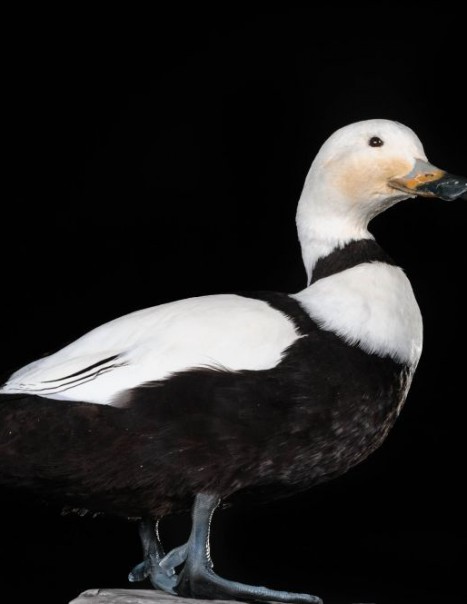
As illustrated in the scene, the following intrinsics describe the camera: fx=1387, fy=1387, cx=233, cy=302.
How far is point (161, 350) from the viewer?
2369 mm

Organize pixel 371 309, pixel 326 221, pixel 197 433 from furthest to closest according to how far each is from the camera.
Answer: pixel 326 221 → pixel 371 309 → pixel 197 433

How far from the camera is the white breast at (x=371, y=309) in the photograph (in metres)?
2.43

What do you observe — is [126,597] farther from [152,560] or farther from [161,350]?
[161,350]

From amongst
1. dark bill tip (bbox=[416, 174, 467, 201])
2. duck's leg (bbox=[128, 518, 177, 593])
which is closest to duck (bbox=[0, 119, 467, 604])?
dark bill tip (bbox=[416, 174, 467, 201])

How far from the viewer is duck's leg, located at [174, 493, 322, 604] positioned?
2381 mm

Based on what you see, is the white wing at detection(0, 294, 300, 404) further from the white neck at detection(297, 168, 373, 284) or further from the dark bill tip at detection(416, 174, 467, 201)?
the dark bill tip at detection(416, 174, 467, 201)

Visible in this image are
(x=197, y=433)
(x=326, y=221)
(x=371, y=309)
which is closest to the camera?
(x=197, y=433)

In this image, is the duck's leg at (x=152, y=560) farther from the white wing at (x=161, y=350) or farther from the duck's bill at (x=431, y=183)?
the duck's bill at (x=431, y=183)

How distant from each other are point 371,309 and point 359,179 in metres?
0.24

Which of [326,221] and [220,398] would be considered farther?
[326,221]

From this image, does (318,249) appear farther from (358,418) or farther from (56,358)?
(56,358)

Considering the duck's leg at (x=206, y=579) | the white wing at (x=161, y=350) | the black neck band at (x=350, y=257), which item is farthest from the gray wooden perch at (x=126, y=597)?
the black neck band at (x=350, y=257)

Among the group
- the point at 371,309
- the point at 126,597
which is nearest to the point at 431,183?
the point at 371,309

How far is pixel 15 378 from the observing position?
8.05 ft
